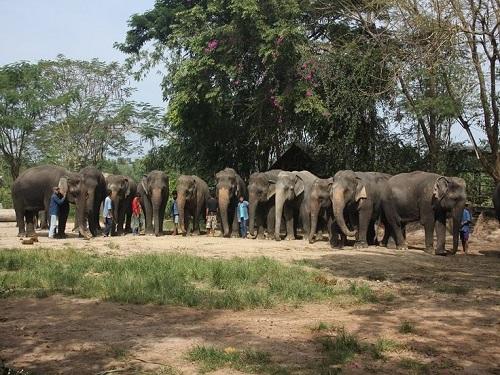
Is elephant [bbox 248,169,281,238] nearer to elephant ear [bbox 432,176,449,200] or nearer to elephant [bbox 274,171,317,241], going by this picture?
elephant [bbox 274,171,317,241]

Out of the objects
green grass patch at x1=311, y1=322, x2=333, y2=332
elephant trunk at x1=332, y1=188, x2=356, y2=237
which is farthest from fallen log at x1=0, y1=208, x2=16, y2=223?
green grass patch at x1=311, y1=322, x2=333, y2=332

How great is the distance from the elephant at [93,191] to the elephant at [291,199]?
5.50 metres

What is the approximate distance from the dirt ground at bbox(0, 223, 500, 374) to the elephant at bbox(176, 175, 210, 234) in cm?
1065

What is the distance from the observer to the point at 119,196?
20203 mm

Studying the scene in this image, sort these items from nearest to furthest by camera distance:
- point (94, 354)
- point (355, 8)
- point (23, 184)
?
point (94, 354) → point (23, 184) → point (355, 8)

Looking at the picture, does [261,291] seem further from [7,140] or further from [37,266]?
[7,140]

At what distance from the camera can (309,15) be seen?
24.1 metres

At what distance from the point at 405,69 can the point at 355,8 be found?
11.3 feet

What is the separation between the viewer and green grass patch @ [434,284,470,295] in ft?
30.6

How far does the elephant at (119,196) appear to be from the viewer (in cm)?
2006

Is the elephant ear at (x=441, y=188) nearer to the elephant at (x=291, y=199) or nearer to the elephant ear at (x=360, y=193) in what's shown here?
the elephant ear at (x=360, y=193)

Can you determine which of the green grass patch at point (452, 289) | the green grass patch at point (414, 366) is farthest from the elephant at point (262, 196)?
the green grass patch at point (414, 366)

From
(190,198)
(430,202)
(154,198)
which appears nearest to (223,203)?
(190,198)

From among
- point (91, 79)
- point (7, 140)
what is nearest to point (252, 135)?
point (91, 79)
